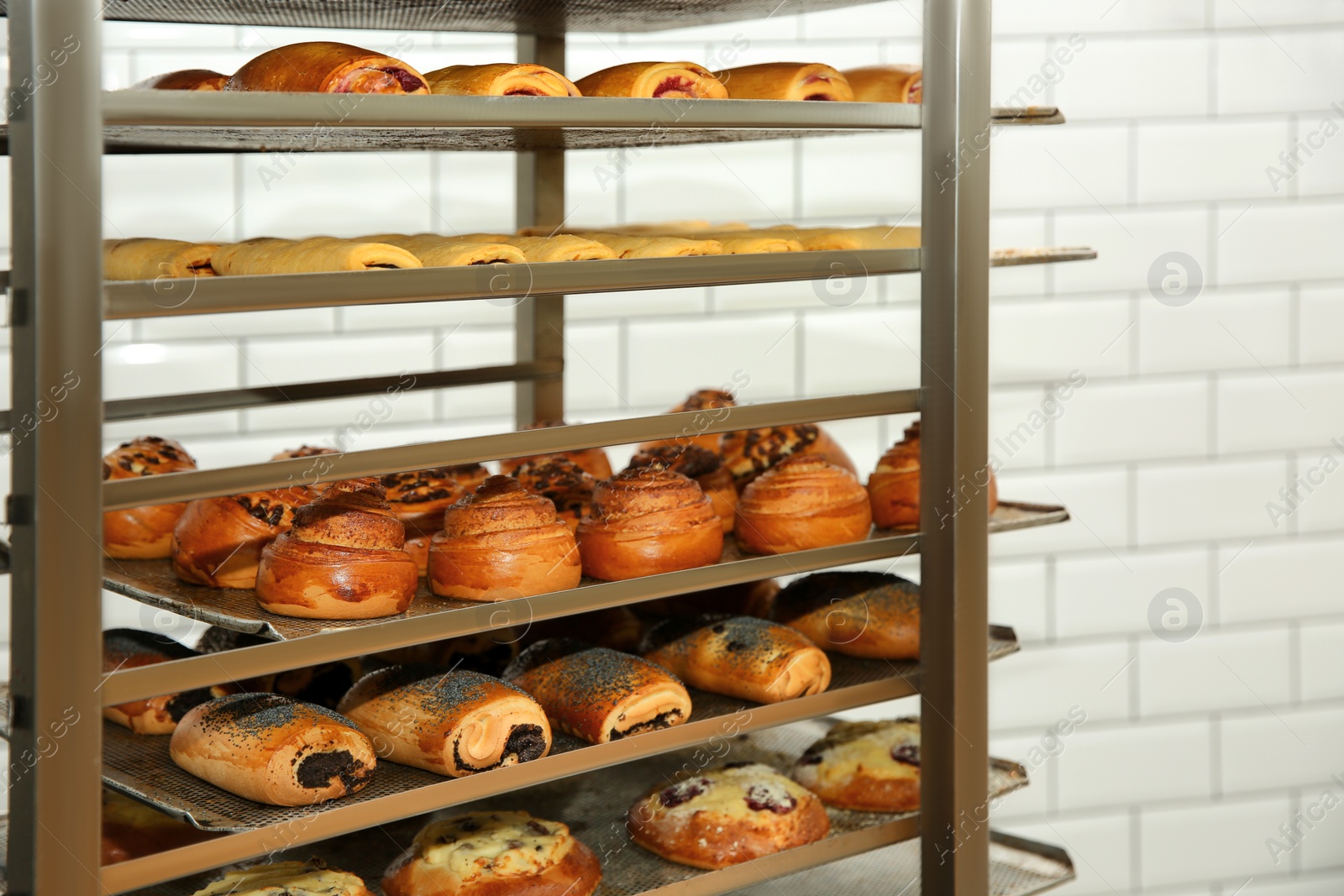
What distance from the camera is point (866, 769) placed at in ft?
6.95

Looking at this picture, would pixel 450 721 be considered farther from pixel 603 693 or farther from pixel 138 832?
pixel 138 832

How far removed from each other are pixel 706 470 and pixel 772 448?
0.19m

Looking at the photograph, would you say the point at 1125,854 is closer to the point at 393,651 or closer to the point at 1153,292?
the point at 1153,292

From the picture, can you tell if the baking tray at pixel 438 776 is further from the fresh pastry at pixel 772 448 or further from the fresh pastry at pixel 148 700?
the fresh pastry at pixel 772 448

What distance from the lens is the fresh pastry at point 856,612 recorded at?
212 centimetres

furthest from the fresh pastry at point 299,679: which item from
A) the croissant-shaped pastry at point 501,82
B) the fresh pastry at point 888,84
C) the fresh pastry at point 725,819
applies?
the fresh pastry at point 888,84

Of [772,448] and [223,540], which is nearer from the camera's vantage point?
[223,540]

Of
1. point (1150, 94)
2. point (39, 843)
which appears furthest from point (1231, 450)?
point (39, 843)

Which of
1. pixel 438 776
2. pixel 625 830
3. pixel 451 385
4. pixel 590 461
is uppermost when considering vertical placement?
pixel 451 385

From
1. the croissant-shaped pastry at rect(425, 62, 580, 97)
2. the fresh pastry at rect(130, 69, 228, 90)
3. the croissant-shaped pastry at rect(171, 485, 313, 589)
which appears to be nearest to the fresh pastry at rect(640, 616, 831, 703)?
the croissant-shaped pastry at rect(171, 485, 313, 589)

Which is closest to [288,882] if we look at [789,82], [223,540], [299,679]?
[299,679]

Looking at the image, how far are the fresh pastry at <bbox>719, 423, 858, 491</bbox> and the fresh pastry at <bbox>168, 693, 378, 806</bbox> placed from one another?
933mm

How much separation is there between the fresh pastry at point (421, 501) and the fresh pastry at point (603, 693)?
254 millimetres

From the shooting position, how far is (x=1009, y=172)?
2818mm
